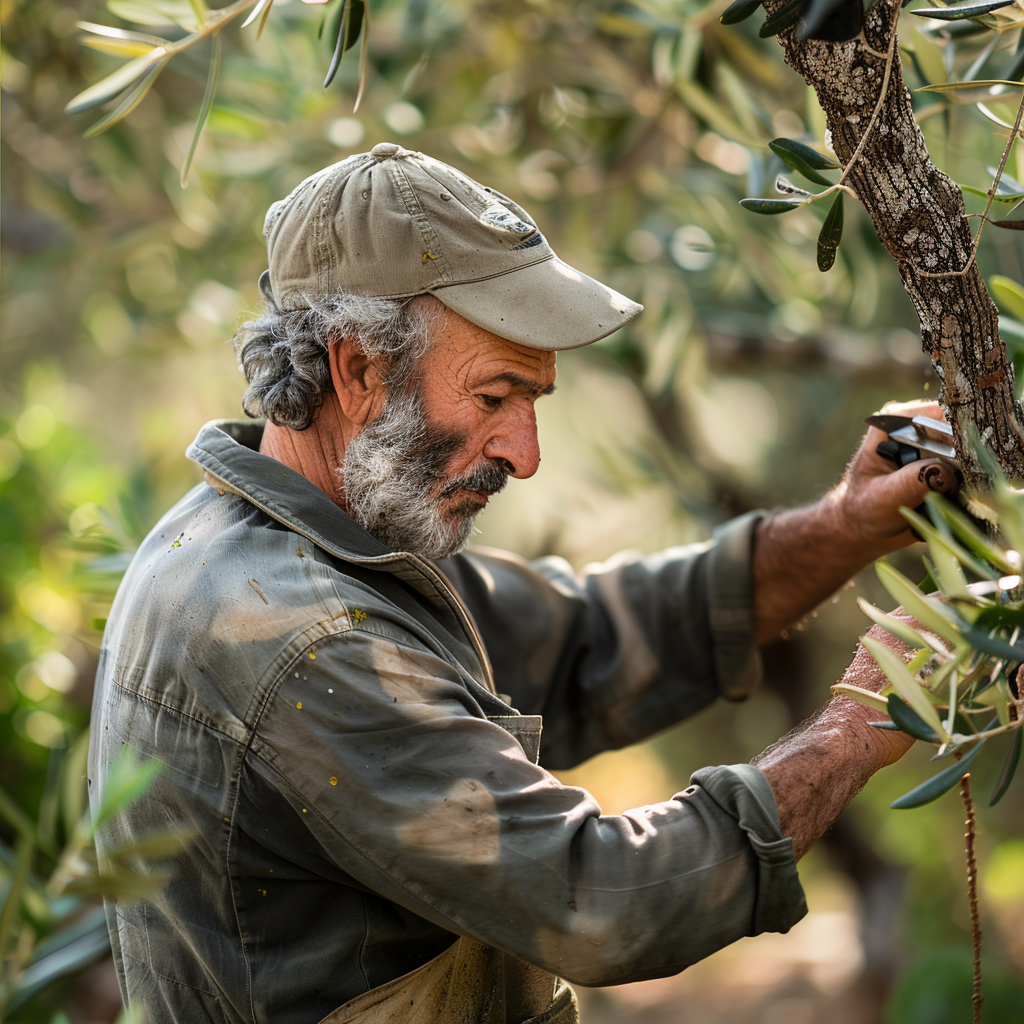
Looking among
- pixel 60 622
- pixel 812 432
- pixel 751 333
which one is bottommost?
pixel 60 622

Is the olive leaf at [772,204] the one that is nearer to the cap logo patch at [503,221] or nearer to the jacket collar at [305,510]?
the cap logo patch at [503,221]

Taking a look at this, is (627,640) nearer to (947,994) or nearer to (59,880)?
(59,880)

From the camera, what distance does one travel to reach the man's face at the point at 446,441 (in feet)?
4.50

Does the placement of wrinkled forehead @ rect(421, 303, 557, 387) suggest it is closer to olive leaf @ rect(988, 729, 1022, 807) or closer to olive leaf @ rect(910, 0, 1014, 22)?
olive leaf @ rect(910, 0, 1014, 22)

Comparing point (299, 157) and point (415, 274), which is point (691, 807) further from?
point (299, 157)

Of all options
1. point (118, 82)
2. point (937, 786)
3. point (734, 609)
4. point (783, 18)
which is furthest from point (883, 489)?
point (118, 82)

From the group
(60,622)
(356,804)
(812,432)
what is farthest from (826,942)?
(356,804)

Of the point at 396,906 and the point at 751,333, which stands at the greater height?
the point at 751,333

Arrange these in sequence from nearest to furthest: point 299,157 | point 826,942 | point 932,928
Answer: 1. point 299,157
2. point 932,928
3. point 826,942

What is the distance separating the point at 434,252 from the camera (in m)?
1.33

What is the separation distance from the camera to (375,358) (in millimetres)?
1373

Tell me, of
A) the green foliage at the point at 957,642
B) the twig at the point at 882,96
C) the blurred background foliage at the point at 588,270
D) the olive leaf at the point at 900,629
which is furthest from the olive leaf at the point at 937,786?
the blurred background foliage at the point at 588,270

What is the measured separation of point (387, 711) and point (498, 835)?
0.18 metres

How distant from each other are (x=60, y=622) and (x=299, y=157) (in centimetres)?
152
